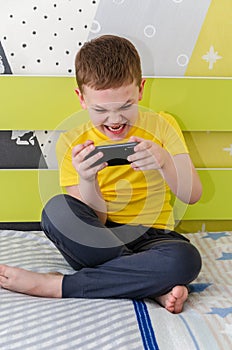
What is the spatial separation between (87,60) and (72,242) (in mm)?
364

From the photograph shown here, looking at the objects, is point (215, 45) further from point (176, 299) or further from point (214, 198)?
point (176, 299)

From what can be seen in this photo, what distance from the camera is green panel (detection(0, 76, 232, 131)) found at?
151cm

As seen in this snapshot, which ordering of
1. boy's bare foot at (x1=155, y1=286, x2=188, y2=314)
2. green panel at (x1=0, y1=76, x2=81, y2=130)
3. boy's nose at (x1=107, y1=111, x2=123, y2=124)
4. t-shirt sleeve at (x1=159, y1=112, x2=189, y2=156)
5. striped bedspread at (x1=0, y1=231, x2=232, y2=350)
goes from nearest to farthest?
striped bedspread at (x1=0, y1=231, x2=232, y2=350) < boy's bare foot at (x1=155, y1=286, x2=188, y2=314) < boy's nose at (x1=107, y1=111, x2=123, y2=124) < t-shirt sleeve at (x1=159, y1=112, x2=189, y2=156) < green panel at (x1=0, y1=76, x2=81, y2=130)

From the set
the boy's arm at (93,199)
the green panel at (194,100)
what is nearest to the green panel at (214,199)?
the green panel at (194,100)

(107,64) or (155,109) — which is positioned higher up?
(107,64)

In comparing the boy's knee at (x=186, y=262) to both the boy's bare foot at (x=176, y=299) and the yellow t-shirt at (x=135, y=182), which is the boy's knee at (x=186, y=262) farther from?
the yellow t-shirt at (x=135, y=182)

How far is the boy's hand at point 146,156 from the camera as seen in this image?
1164mm

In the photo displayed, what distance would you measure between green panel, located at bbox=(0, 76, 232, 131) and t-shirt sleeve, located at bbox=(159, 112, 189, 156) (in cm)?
13

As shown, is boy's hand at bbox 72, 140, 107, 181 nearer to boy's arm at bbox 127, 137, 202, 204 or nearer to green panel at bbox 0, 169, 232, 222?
boy's arm at bbox 127, 137, 202, 204

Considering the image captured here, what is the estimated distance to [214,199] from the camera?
1591 millimetres

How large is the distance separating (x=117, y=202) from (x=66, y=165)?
5.5 inches

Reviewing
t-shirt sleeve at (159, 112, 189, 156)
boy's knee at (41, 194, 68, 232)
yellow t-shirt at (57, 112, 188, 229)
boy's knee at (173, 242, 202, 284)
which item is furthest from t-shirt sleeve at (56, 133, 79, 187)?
boy's knee at (173, 242, 202, 284)

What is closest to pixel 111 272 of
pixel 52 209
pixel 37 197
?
pixel 52 209

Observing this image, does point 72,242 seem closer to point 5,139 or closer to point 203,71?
point 5,139
